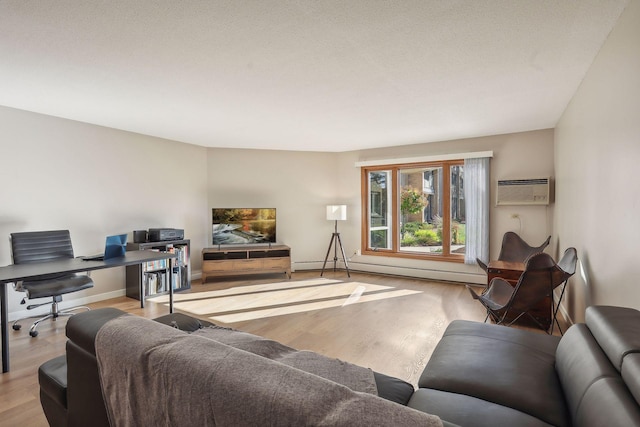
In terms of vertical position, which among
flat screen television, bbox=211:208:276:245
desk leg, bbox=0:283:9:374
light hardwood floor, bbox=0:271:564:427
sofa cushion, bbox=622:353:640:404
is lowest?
light hardwood floor, bbox=0:271:564:427

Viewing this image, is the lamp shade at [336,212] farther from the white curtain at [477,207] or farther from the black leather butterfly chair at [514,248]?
the black leather butterfly chair at [514,248]

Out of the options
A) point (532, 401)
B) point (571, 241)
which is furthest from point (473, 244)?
point (532, 401)

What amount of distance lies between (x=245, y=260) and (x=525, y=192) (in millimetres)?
4444

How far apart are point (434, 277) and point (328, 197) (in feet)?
8.11

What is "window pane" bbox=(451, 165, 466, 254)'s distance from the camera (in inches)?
210

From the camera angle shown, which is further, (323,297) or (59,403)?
(323,297)

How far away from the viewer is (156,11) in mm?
1854

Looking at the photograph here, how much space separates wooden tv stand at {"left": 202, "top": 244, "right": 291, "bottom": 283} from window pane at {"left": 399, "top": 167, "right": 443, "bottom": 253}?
2.22 m

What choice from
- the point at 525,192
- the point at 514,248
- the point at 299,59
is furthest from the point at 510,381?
the point at 525,192

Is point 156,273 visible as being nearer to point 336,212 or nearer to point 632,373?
point 336,212

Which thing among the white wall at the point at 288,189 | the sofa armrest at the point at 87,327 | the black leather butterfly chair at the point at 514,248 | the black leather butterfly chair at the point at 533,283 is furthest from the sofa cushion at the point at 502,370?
the white wall at the point at 288,189

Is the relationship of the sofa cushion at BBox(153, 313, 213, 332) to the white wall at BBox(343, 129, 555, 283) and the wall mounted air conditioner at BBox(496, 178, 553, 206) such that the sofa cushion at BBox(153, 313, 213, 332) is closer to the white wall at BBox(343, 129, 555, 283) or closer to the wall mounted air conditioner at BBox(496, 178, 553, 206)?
the white wall at BBox(343, 129, 555, 283)

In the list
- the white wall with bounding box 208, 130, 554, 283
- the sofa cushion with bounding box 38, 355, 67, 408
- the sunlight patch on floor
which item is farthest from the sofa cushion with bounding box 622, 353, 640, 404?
the white wall with bounding box 208, 130, 554, 283

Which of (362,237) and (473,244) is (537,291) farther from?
(362,237)
